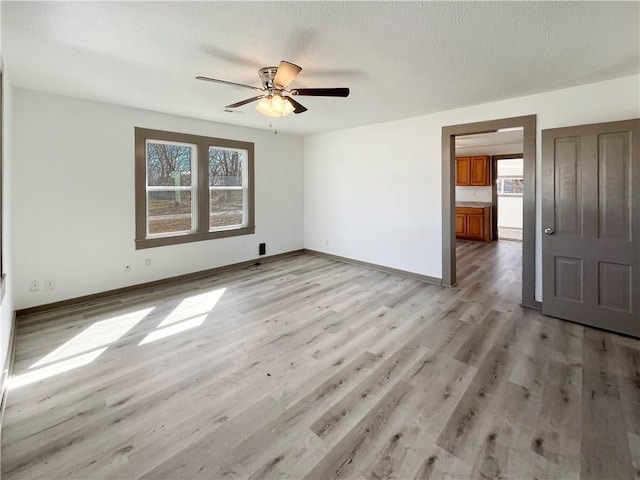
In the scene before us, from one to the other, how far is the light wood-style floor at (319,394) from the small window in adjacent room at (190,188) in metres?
1.41

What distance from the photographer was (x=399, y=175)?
16.8 feet

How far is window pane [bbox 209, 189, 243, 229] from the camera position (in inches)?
214

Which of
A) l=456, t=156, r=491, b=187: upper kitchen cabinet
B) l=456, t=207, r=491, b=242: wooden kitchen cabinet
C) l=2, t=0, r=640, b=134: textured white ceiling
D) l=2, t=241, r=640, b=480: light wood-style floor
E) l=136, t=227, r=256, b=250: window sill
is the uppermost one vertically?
l=456, t=156, r=491, b=187: upper kitchen cabinet

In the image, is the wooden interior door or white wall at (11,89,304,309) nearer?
the wooden interior door

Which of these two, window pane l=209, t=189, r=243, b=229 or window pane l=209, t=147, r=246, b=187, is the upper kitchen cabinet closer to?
window pane l=209, t=147, r=246, b=187

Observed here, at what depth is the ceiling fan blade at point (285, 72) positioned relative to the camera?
2.30 meters

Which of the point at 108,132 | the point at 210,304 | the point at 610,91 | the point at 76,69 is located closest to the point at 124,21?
the point at 76,69

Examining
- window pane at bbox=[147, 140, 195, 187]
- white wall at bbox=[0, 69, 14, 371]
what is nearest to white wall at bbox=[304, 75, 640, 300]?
window pane at bbox=[147, 140, 195, 187]

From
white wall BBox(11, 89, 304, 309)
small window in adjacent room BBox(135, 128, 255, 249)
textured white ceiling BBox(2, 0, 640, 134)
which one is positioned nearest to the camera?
textured white ceiling BBox(2, 0, 640, 134)

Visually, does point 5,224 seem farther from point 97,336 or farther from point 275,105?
point 275,105

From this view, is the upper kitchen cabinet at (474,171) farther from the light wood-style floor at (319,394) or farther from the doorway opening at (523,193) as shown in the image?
the light wood-style floor at (319,394)

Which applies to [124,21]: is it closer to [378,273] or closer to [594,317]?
[378,273]

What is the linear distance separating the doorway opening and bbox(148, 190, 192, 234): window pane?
4.03m

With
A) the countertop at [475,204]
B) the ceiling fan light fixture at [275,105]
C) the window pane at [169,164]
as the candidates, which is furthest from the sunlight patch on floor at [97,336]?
the countertop at [475,204]
